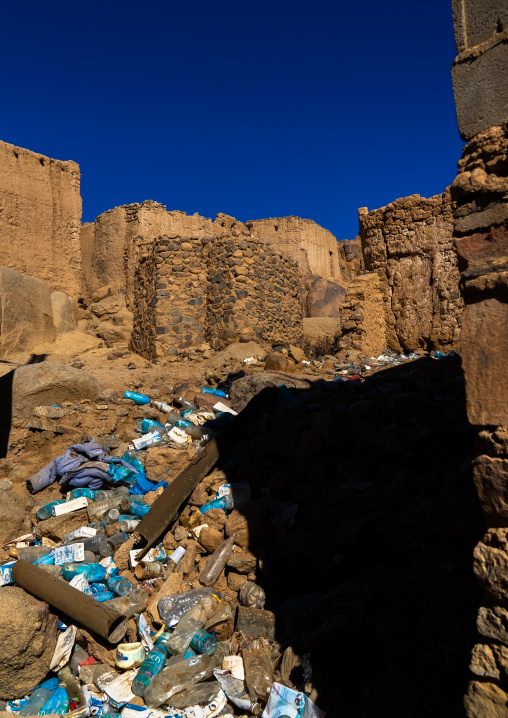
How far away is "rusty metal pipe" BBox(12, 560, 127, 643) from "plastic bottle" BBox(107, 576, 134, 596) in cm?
33

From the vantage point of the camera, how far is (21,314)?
33.1 ft

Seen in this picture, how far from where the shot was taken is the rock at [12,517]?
388 centimetres

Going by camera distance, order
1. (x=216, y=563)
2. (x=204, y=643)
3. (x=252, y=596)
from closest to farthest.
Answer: (x=204, y=643), (x=252, y=596), (x=216, y=563)

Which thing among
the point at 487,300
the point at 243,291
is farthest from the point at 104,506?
the point at 243,291

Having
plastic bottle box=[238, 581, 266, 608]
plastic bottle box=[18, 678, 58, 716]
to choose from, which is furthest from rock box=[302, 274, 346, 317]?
plastic bottle box=[18, 678, 58, 716]

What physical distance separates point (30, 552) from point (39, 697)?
1.19 m

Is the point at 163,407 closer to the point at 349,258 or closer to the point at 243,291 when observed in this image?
the point at 243,291

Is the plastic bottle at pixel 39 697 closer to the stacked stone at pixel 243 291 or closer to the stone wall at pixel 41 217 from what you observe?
the stacked stone at pixel 243 291

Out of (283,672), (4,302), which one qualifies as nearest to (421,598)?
(283,672)

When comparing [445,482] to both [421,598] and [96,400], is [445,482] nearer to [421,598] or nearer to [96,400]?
[421,598]

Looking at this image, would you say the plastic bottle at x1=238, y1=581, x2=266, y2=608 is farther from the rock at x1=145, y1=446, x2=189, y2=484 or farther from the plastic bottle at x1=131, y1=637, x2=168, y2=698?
the rock at x1=145, y1=446, x2=189, y2=484

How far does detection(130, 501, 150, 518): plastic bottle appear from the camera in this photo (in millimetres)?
3939

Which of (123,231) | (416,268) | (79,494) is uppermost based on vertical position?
(123,231)

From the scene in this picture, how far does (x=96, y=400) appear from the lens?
5.95m
